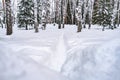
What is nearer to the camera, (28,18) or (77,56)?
(77,56)

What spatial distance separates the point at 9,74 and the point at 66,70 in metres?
4.23

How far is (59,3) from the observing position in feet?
107

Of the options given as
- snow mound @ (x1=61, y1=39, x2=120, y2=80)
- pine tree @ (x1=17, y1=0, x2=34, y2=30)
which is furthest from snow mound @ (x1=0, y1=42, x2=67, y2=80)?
pine tree @ (x1=17, y1=0, x2=34, y2=30)

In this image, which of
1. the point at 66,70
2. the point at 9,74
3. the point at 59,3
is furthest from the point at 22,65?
the point at 59,3

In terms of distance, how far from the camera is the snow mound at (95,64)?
18.7 ft

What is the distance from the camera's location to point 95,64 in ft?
20.9

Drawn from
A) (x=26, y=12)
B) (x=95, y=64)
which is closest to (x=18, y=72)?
(x=95, y=64)

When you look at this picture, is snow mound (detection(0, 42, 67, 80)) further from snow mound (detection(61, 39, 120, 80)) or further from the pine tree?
the pine tree

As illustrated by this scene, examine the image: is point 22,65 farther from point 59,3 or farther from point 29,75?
point 59,3

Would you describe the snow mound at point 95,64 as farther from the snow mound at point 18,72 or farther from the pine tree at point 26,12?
the pine tree at point 26,12

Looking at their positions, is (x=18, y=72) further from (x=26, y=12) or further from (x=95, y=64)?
(x=26, y=12)

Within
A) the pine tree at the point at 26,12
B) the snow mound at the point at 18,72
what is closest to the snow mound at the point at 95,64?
the snow mound at the point at 18,72

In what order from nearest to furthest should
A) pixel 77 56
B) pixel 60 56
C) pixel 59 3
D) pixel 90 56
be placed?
pixel 90 56 → pixel 77 56 → pixel 60 56 → pixel 59 3

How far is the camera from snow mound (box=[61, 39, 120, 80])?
5703 mm
